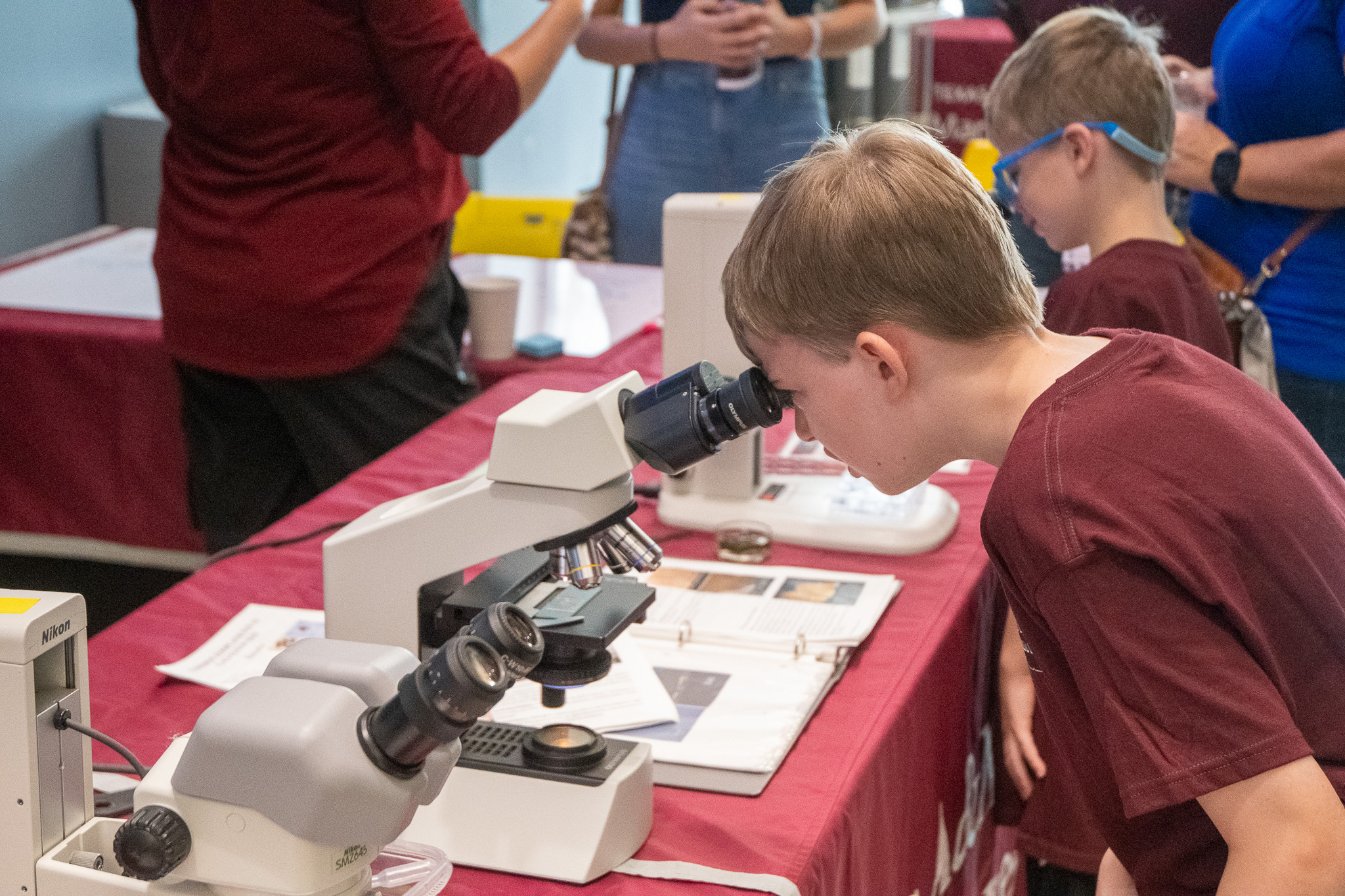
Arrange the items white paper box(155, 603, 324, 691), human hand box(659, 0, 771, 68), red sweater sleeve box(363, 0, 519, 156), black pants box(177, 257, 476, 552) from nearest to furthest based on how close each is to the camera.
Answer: white paper box(155, 603, 324, 691) < red sweater sleeve box(363, 0, 519, 156) < black pants box(177, 257, 476, 552) < human hand box(659, 0, 771, 68)

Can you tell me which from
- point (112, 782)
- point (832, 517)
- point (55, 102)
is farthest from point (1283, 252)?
point (55, 102)

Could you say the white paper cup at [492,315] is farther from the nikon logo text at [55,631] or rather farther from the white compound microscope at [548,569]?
the nikon logo text at [55,631]

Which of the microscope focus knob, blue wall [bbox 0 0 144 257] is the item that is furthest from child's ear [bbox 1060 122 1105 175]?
blue wall [bbox 0 0 144 257]

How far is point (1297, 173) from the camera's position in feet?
6.24

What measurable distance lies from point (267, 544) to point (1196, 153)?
4.77ft

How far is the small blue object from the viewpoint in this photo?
2.34m

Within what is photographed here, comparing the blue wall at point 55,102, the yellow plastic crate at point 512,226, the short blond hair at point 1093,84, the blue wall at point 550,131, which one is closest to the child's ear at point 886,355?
the short blond hair at point 1093,84

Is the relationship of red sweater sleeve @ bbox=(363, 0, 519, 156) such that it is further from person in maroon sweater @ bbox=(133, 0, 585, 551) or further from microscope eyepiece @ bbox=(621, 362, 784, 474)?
microscope eyepiece @ bbox=(621, 362, 784, 474)

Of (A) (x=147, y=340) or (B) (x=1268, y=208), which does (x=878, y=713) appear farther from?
(A) (x=147, y=340)

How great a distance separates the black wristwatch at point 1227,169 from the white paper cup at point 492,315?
114 cm

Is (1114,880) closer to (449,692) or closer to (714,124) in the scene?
(449,692)

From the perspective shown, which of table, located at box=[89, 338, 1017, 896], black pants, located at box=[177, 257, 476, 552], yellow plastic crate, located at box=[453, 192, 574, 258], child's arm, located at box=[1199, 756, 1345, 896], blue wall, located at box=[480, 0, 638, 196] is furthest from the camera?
blue wall, located at box=[480, 0, 638, 196]

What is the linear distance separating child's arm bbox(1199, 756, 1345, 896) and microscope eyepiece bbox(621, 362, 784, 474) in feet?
1.35

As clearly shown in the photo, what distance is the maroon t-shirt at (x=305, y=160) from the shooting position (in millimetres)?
1834
